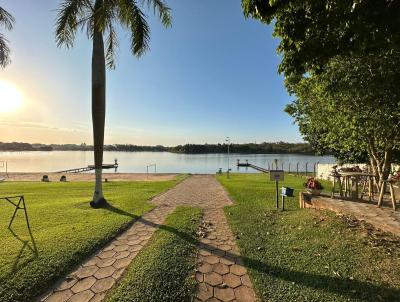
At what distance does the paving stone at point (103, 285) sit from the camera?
3572mm

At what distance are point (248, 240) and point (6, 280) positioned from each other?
428cm

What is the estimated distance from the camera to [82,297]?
3.40 meters

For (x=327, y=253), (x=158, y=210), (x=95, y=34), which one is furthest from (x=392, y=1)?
(x=95, y=34)

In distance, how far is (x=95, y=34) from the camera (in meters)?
8.91

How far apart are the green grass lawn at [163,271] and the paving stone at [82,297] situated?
0.30m

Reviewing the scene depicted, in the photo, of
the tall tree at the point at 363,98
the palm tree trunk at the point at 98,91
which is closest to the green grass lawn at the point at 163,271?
the palm tree trunk at the point at 98,91

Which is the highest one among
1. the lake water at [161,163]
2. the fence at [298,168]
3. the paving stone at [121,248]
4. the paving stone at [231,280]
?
the paving stone at [231,280]

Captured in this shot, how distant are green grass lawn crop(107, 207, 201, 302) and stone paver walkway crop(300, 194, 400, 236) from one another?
384 cm

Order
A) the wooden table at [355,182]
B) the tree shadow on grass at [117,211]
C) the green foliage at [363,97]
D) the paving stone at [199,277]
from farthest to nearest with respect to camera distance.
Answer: the tree shadow on grass at [117,211]
the wooden table at [355,182]
the green foliage at [363,97]
the paving stone at [199,277]

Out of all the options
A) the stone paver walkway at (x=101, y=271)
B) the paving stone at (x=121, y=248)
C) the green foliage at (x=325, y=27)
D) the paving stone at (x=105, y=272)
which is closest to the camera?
the green foliage at (x=325, y=27)

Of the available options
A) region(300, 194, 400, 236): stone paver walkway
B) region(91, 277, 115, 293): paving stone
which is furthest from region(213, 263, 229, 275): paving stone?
region(300, 194, 400, 236): stone paver walkway

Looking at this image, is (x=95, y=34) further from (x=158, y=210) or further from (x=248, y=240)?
(x=248, y=240)

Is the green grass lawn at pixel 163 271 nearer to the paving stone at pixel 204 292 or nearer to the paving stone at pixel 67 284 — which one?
the paving stone at pixel 204 292

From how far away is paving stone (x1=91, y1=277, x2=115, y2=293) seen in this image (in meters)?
3.57
